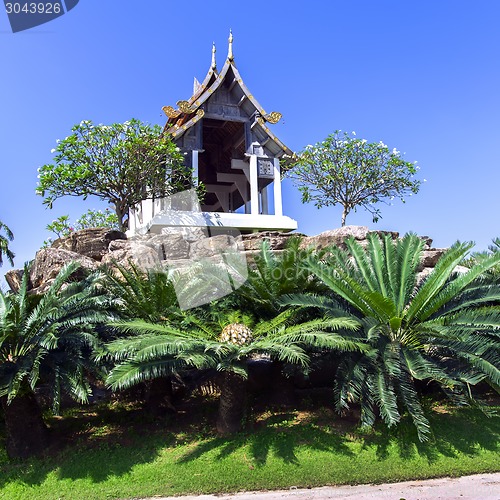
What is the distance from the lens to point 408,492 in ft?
19.1

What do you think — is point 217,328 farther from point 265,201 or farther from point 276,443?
point 265,201

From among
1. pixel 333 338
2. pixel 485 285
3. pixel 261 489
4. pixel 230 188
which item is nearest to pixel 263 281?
pixel 333 338

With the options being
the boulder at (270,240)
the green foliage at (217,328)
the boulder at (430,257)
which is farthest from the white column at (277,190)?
the green foliage at (217,328)

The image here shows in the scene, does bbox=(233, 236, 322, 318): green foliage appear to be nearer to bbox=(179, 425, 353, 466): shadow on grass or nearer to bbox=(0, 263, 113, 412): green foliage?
bbox=(179, 425, 353, 466): shadow on grass

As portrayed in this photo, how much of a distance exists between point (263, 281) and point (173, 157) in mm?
9534

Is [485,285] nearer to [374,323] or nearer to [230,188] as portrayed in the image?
[374,323]

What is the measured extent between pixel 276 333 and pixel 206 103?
14.8m

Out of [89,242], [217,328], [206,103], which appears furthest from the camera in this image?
[206,103]

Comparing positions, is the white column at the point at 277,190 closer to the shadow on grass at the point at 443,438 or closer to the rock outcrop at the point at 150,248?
the rock outcrop at the point at 150,248

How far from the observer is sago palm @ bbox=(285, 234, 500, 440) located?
6.55 m

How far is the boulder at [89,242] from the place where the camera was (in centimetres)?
1342

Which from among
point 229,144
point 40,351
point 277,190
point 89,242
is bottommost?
point 40,351

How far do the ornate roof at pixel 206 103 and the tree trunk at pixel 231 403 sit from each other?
12.9 m

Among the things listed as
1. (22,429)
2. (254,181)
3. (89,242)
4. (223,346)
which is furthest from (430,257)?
(254,181)
